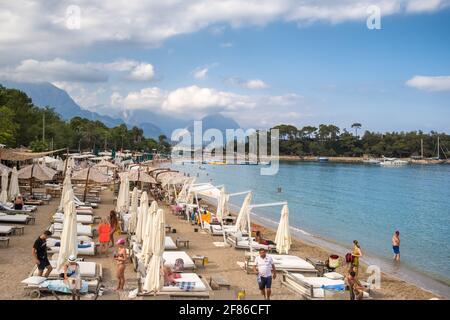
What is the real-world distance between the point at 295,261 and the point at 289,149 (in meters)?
177

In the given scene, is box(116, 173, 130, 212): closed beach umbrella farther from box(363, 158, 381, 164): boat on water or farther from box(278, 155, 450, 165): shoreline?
box(278, 155, 450, 165): shoreline

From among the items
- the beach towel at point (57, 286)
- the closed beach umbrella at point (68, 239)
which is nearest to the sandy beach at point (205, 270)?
the beach towel at point (57, 286)

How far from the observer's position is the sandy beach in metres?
10.4

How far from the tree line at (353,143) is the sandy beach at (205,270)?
164 m

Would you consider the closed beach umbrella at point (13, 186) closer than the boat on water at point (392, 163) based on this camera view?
Yes

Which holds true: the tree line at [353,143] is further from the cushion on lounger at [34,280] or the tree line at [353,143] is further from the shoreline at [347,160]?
the cushion on lounger at [34,280]

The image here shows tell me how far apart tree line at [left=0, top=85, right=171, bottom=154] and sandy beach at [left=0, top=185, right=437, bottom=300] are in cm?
2478

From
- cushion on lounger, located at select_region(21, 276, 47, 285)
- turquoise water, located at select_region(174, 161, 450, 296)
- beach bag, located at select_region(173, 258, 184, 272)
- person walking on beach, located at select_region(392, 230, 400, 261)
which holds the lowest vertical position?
turquoise water, located at select_region(174, 161, 450, 296)

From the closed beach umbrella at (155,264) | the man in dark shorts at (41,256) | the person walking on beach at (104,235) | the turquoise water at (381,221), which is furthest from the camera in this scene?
the turquoise water at (381,221)

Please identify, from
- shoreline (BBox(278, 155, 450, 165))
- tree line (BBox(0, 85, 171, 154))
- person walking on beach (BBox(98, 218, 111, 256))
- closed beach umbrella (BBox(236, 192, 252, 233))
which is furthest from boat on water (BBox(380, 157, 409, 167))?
person walking on beach (BBox(98, 218, 111, 256))

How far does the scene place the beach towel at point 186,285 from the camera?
10.2 metres

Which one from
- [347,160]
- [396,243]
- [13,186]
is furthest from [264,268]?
[347,160]

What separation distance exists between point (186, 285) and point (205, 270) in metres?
2.95

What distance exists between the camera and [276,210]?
36.9 metres
